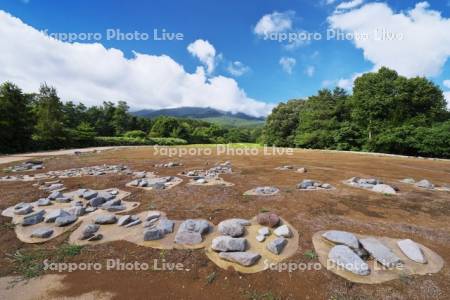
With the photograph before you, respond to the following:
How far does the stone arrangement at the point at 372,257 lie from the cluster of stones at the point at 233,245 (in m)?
1.02

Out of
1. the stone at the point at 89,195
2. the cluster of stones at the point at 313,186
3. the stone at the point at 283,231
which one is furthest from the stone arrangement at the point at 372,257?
the stone at the point at 89,195

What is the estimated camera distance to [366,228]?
11.9ft

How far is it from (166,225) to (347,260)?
284 cm

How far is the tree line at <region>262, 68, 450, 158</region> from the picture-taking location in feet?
62.1

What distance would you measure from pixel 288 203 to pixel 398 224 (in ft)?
6.53

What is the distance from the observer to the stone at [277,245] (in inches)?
117

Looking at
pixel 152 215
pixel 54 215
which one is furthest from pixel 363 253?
pixel 54 215

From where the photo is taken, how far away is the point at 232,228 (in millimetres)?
3459

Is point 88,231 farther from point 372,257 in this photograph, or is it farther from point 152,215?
point 372,257

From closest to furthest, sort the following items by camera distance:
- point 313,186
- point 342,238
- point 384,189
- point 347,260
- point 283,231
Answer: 1. point 347,260
2. point 342,238
3. point 283,231
4. point 384,189
5. point 313,186

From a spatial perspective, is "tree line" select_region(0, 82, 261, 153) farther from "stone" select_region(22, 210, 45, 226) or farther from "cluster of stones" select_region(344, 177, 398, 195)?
"cluster of stones" select_region(344, 177, 398, 195)

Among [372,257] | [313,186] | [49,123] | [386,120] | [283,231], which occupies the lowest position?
[372,257]

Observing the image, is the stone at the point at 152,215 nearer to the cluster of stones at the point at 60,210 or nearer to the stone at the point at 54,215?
Result: the cluster of stones at the point at 60,210

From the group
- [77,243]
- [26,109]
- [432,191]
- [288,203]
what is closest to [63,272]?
[77,243]
